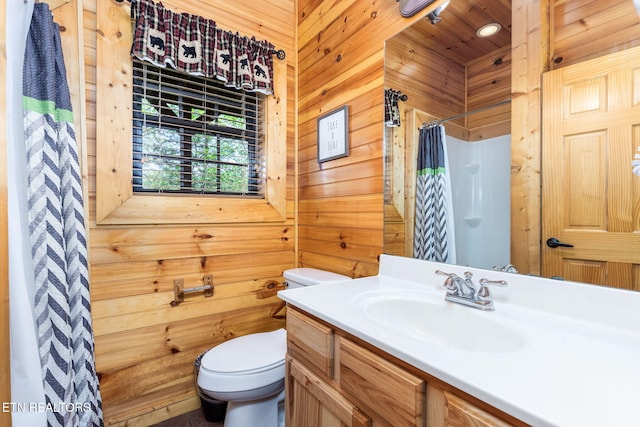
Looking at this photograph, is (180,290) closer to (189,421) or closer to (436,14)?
(189,421)

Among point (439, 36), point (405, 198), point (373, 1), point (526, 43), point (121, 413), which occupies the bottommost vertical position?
point (121, 413)

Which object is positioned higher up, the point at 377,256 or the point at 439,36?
the point at 439,36

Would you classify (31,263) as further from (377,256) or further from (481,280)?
(481,280)

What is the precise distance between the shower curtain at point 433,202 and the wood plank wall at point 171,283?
1.04m

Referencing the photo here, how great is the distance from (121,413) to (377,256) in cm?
156

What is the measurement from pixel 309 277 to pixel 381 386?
930mm

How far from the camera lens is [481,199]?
3.37 ft

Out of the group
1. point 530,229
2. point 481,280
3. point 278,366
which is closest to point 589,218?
point 530,229

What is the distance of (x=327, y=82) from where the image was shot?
1765 millimetres

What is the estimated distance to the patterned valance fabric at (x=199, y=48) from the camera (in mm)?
1513

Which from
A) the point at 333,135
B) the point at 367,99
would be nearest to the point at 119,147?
the point at 333,135

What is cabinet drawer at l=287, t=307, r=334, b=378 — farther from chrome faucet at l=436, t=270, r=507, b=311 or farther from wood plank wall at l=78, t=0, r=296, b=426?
wood plank wall at l=78, t=0, r=296, b=426

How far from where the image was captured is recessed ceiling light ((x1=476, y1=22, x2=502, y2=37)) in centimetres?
99

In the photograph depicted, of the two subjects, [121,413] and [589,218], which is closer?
[589,218]
